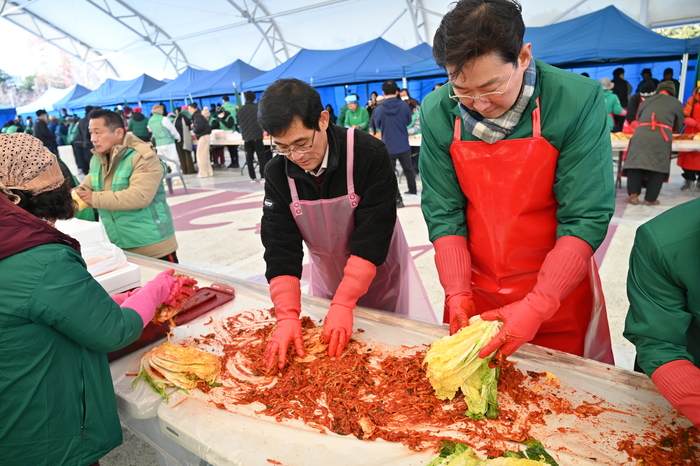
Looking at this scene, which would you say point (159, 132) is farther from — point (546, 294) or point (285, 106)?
point (546, 294)

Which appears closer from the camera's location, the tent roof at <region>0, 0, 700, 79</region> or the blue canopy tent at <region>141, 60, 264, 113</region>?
the tent roof at <region>0, 0, 700, 79</region>

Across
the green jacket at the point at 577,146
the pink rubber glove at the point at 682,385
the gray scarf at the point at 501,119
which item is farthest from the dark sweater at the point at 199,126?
the pink rubber glove at the point at 682,385

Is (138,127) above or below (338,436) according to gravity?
above

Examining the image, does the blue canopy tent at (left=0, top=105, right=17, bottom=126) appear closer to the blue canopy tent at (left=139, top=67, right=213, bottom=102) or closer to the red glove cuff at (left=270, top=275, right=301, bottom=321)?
the blue canopy tent at (left=139, top=67, right=213, bottom=102)

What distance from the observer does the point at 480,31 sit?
1313 mm

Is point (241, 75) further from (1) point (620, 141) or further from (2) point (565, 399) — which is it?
(2) point (565, 399)

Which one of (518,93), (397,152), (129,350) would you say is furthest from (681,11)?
(129,350)

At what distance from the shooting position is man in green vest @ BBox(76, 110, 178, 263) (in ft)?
10.1

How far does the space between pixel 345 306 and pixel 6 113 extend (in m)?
28.2

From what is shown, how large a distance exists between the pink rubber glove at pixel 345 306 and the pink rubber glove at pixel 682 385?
1081 millimetres

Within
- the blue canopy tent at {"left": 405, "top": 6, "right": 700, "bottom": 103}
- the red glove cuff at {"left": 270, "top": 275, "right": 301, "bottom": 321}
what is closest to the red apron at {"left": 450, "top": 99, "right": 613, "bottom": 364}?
the red glove cuff at {"left": 270, "top": 275, "right": 301, "bottom": 321}

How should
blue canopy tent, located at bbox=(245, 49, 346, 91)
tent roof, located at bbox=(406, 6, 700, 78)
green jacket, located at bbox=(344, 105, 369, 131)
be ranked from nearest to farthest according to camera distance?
tent roof, located at bbox=(406, 6, 700, 78)
green jacket, located at bbox=(344, 105, 369, 131)
blue canopy tent, located at bbox=(245, 49, 346, 91)

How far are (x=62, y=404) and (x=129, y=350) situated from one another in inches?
21.3

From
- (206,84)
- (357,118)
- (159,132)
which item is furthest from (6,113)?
(357,118)
